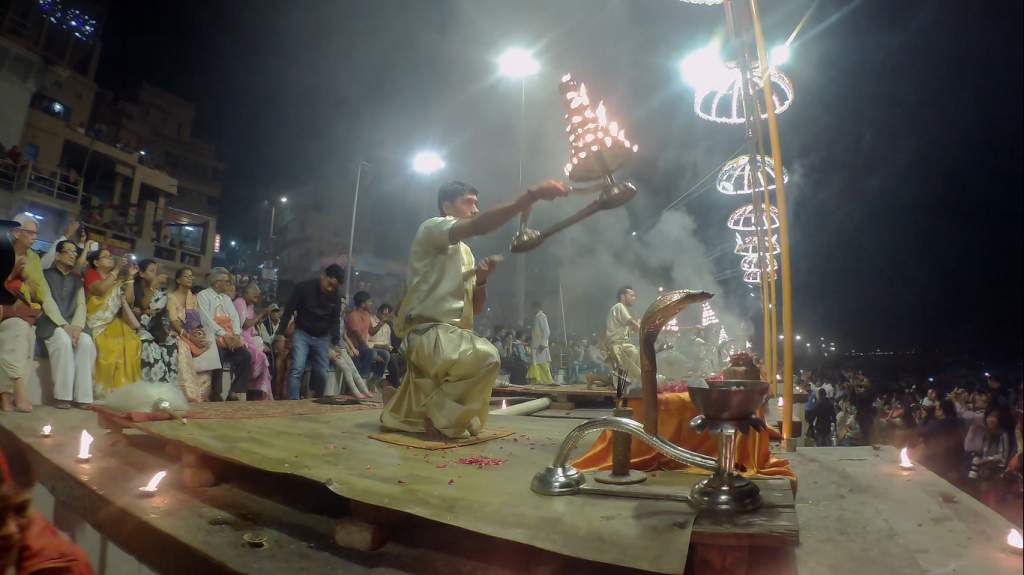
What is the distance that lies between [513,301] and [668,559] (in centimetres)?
3291

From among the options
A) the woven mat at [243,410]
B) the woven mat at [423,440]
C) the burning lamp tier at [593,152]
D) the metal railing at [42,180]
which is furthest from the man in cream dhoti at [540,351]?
the metal railing at [42,180]

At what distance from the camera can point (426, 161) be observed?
14781 mm

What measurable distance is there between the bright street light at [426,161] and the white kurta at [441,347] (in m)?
10.6

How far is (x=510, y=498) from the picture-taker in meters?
2.52

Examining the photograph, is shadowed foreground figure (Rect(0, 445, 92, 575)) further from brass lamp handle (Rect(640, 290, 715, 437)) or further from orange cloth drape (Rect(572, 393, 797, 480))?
orange cloth drape (Rect(572, 393, 797, 480))

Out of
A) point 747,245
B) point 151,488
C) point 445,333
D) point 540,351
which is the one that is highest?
point 747,245

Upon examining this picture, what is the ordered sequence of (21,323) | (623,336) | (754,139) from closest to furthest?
(21,323) < (754,139) < (623,336)

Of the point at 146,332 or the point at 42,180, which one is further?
the point at 42,180

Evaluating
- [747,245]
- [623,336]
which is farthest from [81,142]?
[747,245]

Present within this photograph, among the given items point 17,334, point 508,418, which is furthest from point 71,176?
point 508,418

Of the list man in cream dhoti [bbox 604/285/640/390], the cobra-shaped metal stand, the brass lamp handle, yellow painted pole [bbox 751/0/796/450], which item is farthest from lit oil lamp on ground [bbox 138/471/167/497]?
man in cream dhoti [bbox 604/285/640/390]

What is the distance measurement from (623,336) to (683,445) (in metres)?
6.35

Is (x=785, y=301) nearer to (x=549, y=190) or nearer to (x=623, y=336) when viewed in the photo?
(x=549, y=190)

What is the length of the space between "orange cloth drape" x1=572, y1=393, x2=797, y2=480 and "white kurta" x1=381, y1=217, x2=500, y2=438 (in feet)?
3.99
